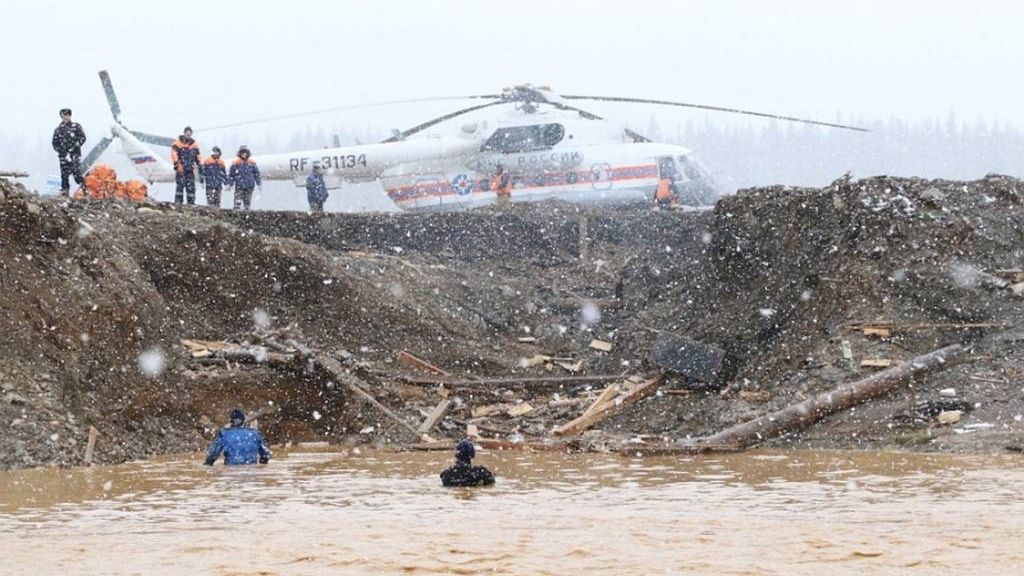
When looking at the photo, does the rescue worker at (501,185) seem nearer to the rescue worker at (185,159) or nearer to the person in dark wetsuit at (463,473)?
the rescue worker at (185,159)

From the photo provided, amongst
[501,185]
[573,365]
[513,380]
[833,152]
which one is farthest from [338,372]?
[833,152]

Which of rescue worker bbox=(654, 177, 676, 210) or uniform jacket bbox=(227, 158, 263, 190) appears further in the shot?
rescue worker bbox=(654, 177, 676, 210)

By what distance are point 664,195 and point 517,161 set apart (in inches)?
153

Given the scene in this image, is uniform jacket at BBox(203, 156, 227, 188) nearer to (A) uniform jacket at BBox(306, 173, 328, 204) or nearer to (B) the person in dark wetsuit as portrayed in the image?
(A) uniform jacket at BBox(306, 173, 328, 204)

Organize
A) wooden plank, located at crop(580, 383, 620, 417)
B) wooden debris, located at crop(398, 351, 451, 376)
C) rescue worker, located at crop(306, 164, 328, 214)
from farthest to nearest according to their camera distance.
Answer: rescue worker, located at crop(306, 164, 328, 214) → wooden debris, located at crop(398, 351, 451, 376) → wooden plank, located at crop(580, 383, 620, 417)

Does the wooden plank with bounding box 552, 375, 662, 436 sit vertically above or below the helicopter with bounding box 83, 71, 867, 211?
below

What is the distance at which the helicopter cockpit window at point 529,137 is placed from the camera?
33781mm

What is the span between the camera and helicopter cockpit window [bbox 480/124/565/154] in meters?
33.8

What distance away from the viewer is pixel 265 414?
21109mm

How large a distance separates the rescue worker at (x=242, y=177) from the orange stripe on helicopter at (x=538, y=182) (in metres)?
4.90

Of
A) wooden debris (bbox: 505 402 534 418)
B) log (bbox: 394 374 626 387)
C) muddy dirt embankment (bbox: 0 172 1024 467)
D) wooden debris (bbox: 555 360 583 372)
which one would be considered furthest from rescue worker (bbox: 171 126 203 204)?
wooden debris (bbox: 505 402 534 418)

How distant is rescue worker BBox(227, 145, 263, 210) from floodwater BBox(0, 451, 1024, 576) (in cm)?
1326

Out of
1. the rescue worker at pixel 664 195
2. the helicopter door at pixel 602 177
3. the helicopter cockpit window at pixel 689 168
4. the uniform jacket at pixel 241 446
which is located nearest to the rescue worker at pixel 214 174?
the helicopter door at pixel 602 177

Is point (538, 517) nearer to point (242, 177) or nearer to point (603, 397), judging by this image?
point (603, 397)
